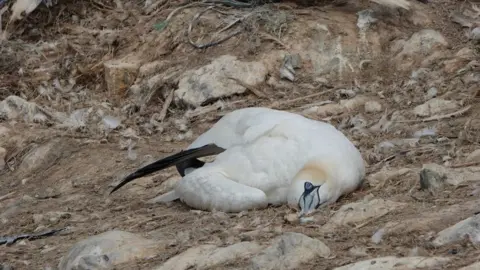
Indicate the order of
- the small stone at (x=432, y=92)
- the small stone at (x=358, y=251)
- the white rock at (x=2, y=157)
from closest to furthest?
the small stone at (x=358, y=251)
the small stone at (x=432, y=92)
the white rock at (x=2, y=157)

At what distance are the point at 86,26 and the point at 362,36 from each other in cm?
268

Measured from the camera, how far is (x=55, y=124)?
7.56 metres

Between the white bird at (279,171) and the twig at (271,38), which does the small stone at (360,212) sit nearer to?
the white bird at (279,171)

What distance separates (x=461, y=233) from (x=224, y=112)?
3679mm

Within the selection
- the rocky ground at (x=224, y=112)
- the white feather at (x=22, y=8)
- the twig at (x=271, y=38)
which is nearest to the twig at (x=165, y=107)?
the rocky ground at (x=224, y=112)

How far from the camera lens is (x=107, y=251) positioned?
4207mm

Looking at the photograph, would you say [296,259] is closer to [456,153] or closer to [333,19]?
[456,153]

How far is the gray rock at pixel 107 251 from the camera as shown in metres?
4.13

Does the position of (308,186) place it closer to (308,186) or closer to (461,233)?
(308,186)

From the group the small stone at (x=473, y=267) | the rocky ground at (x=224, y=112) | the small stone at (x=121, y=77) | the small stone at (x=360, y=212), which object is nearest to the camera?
the small stone at (x=473, y=267)

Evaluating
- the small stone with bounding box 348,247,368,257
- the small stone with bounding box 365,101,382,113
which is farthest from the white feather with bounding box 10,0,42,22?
the small stone with bounding box 348,247,368,257

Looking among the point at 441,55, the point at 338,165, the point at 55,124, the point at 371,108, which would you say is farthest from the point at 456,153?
the point at 55,124

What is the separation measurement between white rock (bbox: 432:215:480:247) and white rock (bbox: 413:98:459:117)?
2563mm

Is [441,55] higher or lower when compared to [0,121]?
higher
